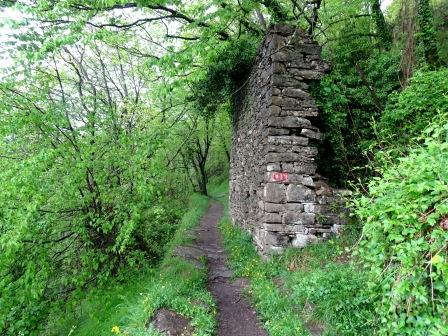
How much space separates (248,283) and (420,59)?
598cm

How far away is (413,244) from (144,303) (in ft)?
10.6

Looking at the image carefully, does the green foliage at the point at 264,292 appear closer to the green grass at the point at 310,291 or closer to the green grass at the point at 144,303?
the green grass at the point at 310,291

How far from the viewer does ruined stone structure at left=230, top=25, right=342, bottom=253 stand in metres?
5.39

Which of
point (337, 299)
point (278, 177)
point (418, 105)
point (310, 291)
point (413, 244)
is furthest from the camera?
point (278, 177)

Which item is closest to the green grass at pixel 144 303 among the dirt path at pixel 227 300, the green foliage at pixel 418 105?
the dirt path at pixel 227 300

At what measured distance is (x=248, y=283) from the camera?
523 cm

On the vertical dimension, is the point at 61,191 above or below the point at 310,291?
above

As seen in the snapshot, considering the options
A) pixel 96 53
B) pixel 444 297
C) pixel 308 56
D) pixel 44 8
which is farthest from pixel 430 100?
pixel 96 53

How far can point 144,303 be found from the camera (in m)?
3.96

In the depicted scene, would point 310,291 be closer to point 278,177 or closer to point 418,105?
point 278,177

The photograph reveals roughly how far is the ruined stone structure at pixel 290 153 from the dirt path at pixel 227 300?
2.88ft

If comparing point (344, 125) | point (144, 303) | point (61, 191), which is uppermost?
point (344, 125)

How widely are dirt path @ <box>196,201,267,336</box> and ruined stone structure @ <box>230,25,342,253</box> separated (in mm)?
879

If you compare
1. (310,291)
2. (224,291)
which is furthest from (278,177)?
(310,291)
